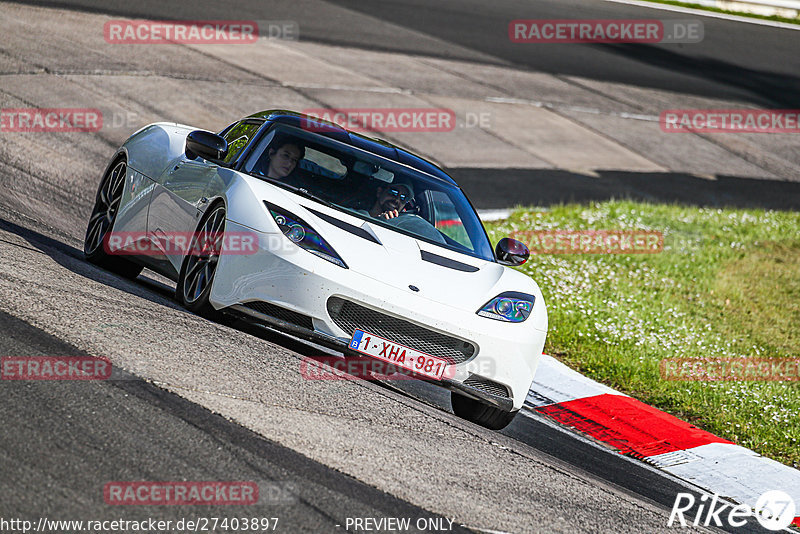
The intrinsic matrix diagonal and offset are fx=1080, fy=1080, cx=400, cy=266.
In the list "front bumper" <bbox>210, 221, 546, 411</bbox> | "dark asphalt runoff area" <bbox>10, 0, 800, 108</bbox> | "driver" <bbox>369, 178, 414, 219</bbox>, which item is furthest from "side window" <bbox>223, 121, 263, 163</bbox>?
"dark asphalt runoff area" <bbox>10, 0, 800, 108</bbox>

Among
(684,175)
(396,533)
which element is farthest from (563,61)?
(396,533)

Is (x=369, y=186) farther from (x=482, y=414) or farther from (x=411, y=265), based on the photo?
(x=482, y=414)

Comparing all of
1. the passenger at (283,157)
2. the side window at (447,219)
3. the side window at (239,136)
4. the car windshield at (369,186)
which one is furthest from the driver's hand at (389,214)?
the side window at (239,136)

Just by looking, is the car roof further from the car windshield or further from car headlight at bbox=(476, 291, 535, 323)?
car headlight at bbox=(476, 291, 535, 323)

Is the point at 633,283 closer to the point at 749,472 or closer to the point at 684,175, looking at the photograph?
the point at 749,472

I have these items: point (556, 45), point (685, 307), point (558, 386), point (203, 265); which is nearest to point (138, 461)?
point (203, 265)

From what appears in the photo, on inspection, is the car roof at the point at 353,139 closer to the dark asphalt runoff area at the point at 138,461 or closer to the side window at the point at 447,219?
the side window at the point at 447,219

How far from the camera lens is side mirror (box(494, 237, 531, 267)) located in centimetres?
739

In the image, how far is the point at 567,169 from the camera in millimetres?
16984

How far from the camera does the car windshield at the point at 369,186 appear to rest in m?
7.08

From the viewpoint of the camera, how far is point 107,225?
26.2 feet

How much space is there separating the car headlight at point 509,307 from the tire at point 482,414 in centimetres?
60

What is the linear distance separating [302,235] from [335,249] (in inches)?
8.4

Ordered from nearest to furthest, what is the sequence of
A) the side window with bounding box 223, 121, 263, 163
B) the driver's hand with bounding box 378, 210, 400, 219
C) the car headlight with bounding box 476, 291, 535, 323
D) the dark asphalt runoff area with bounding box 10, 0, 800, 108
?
the car headlight with bounding box 476, 291, 535, 323
the driver's hand with bounding box 378, 210, 400, 219
the side window with bounding box 223, 121, 263, 163
the dark asphalt runoff area with bounding box 10, 0, 800, 108
